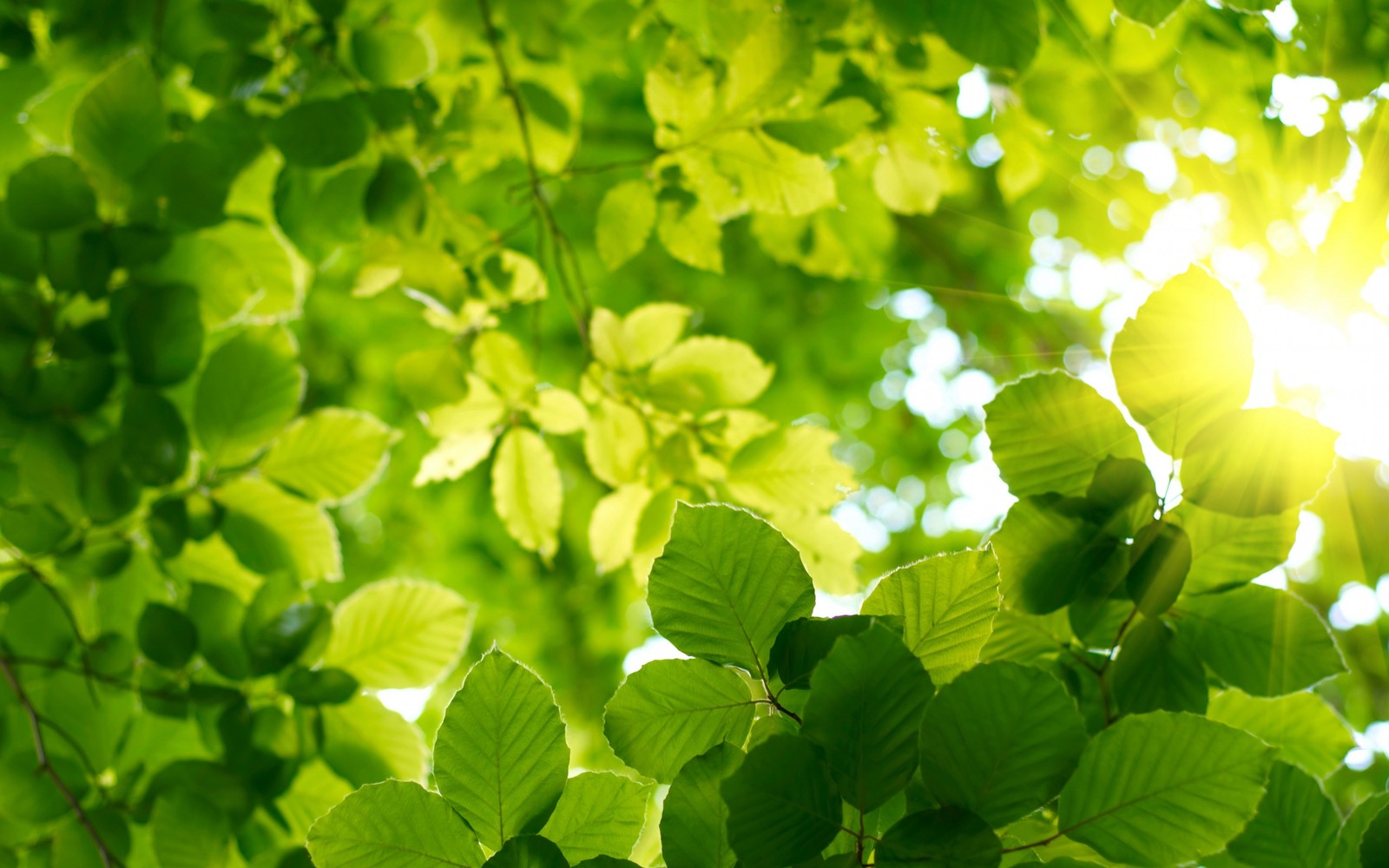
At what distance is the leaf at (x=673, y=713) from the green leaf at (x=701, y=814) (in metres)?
0.05

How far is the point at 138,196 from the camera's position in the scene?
1.15 metres

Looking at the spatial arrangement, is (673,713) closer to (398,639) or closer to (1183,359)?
(1183,359)

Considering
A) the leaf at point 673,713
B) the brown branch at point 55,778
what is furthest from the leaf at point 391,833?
the brown branch at point 55,778

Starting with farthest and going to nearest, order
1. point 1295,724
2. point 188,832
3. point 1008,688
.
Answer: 1. point 188,832
2. point 1295,724
3. point 1008,688

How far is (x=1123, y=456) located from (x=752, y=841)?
1.31ft

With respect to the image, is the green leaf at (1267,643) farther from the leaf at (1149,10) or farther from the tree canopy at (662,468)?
the leaf at (1149,10)

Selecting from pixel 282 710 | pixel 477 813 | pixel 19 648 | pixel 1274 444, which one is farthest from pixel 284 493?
pixel 1274 444

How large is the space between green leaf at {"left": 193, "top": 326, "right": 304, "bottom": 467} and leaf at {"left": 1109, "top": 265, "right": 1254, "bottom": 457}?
1.01 m

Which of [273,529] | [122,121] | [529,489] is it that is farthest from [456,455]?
[122,121]

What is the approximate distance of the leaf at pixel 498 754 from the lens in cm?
56

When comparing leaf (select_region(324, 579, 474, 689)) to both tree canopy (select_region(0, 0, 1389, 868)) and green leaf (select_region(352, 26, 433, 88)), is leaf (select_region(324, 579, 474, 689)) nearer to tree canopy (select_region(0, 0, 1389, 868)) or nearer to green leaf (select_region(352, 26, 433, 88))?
tree canopy (select_region(0, 0, 1389, 868))

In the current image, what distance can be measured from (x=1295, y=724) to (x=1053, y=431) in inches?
15.8

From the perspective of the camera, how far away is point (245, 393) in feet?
3.80

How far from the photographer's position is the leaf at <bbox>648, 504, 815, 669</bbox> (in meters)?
0.56
